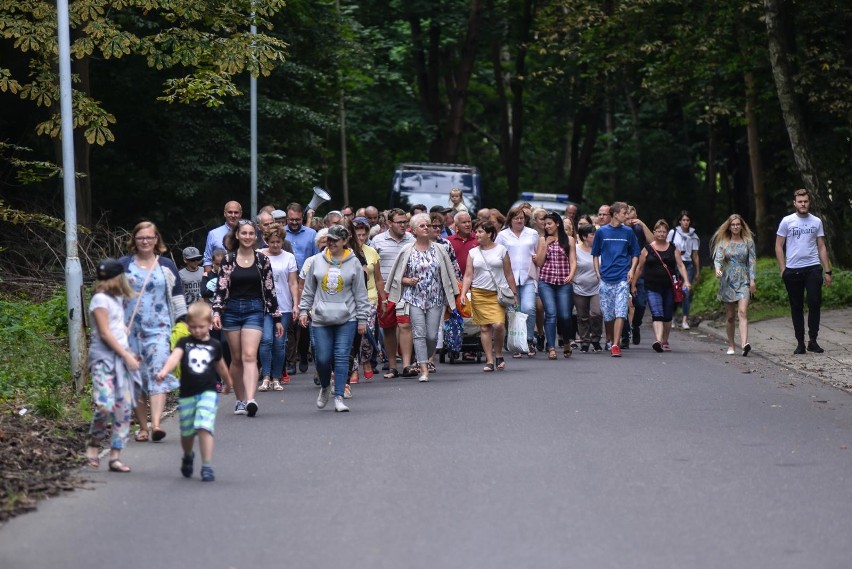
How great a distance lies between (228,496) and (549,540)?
227cm

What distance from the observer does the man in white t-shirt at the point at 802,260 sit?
17.8 m

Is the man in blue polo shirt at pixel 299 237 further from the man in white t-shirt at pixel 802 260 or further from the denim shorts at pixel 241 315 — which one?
the man in white t-shirt at pixel 802 260

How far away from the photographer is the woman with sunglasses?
40.6 ft

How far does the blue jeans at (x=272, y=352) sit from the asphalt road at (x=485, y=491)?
1.85 ft

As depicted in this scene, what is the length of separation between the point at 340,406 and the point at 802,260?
7.73 metres

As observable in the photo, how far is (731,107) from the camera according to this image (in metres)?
31.1

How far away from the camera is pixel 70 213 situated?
14039mm

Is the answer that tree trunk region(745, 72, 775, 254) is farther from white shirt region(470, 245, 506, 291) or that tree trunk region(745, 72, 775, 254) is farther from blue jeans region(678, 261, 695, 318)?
white shirt region(470, 245, 506, 291)

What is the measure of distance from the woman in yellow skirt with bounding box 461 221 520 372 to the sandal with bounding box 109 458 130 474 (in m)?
7.23

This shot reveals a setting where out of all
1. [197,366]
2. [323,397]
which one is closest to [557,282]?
[323,397]

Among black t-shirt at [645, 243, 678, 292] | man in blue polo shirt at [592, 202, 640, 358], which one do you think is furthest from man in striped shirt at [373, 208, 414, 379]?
black t-shirt at [645, 243, 678, 292]

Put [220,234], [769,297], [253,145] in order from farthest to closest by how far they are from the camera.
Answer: [253,145]
[769,297]
[220,234]

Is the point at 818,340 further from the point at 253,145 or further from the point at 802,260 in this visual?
the point at 253,145

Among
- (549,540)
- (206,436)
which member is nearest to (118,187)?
(206,436)
